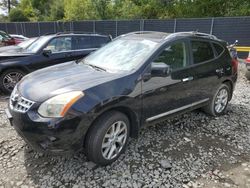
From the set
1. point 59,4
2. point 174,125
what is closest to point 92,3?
point 59,4

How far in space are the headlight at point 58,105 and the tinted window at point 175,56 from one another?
138 centimetres

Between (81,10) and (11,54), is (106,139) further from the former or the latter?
(81,10)

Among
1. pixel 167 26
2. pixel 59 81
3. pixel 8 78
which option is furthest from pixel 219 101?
pixel 167 26

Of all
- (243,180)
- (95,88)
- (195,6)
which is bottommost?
(243,180)

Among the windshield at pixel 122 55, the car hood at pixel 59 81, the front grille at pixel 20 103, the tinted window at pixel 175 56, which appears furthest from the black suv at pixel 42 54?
the tinted window at pixel 175 56

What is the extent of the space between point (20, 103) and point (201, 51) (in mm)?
3084

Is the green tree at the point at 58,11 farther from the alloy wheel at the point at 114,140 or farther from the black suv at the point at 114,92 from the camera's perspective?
the alloy wheel at the point at 114,140

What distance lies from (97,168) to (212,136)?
2129mm

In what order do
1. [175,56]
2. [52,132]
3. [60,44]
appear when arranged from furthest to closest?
1. [60,44]
2. [175,56]
3. [52,132]

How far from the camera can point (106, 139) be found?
10.3 ft

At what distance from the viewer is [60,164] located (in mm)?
3238

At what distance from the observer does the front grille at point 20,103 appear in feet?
9.31

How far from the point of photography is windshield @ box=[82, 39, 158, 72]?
3503 millimetres

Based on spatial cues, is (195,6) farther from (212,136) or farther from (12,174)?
(12,174)
